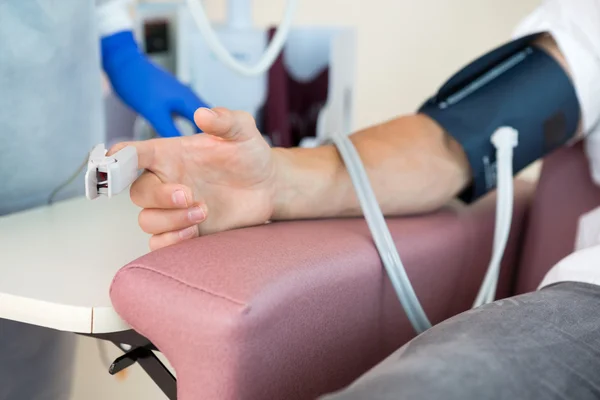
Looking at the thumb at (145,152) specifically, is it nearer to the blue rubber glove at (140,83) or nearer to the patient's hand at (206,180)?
the patient's hand at (206,180)

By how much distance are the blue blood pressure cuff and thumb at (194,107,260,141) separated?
0.97 feet

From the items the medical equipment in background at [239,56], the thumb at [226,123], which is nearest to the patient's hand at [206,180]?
the thumb at [226,123]

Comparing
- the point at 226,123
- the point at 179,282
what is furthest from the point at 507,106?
the point at 179,282

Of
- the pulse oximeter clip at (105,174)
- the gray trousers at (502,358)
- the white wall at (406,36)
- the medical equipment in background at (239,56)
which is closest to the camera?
the gray trousers at (502,358)

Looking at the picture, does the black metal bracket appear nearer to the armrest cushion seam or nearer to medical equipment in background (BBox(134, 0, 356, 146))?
the armrest cushion seam

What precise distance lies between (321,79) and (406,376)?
1.50m

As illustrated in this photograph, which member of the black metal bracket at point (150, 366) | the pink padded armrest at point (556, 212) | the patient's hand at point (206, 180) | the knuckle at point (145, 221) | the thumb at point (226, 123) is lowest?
the black metal bracket at point (150, 366)

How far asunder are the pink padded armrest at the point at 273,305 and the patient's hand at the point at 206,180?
0.03 m

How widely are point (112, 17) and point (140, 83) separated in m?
0.10

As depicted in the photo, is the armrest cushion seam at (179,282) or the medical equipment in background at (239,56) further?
the medical equipment in background at (239,56)

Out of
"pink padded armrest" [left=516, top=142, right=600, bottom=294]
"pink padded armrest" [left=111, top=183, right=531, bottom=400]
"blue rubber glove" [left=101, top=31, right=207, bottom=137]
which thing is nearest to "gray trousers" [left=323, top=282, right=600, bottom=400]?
"pink padded armrest" [left=111, top=183, right=531, bottom=400]

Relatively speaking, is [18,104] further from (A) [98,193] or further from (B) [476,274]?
(B) [476,274]

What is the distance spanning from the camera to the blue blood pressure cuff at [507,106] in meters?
0.83

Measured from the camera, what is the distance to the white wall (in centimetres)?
192
